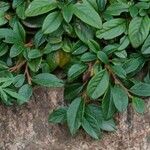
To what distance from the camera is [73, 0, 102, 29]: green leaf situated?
Result: 2324 millimetres

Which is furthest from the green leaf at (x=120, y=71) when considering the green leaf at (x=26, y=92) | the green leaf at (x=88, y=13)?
the green leaf at (x=26, y=92)

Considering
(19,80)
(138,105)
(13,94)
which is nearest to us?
(13,94)

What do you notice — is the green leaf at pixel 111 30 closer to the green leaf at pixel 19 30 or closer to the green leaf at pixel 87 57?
the green leaf at pixel 87 57

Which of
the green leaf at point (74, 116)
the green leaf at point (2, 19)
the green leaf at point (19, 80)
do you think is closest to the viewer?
the green leaf at point (74, 116)

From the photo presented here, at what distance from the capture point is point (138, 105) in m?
2.28

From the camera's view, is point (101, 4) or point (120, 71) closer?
point (120, 71)

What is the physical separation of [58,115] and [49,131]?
127 mm

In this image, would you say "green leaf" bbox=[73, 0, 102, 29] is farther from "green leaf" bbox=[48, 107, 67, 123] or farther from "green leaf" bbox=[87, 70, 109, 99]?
"green leaf" bbox=[48, 107, 67, 123]

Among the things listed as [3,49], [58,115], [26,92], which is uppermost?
[3,49]

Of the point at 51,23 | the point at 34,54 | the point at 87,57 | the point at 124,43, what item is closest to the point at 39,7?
the point at 51,23

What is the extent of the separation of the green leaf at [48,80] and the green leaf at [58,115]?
0.41 ft

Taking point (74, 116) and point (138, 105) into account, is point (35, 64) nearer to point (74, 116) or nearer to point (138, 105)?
point (74, 116)

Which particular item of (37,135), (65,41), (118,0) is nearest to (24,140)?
(37,135)

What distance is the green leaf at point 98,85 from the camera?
2.25 m
